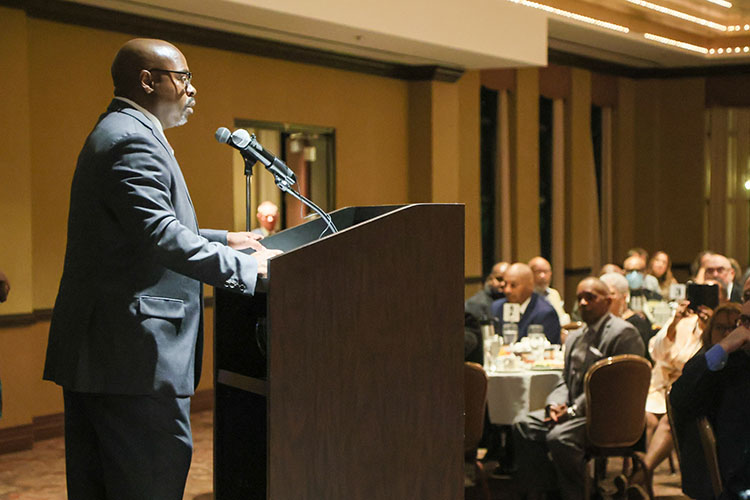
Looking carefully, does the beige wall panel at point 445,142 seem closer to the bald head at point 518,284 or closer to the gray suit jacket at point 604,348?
the bald head at point 518,284

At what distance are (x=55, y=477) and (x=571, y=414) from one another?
2995 millimetres

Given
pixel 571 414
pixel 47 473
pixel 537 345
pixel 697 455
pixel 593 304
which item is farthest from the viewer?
pixel 537 345

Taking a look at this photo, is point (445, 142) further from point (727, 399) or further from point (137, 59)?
point (137, 59)

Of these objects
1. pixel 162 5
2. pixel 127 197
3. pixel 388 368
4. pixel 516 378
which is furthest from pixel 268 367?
pixel 162 5

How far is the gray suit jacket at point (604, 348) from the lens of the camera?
5.16 meters

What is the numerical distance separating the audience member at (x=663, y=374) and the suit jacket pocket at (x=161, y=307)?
11.8 feet

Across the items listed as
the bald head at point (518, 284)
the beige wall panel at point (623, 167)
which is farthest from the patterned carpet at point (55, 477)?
the beige wall panel at point (623, 167)

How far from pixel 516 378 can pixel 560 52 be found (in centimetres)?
733

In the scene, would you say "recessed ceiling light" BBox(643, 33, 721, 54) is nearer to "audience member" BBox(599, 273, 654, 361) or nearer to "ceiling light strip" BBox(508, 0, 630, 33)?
"ceiling light strip" BBox(508, 0, 630, 33)

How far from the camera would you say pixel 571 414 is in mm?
5176

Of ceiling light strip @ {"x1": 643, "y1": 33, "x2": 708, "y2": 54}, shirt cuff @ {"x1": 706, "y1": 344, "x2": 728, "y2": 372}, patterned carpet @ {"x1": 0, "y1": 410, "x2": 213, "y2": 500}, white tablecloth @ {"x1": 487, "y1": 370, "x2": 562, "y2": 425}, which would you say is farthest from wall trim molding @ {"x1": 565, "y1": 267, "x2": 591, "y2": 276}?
shirt cuff @ {"x1": 706, "y1": 344, "x2": 728, "y2": 372}

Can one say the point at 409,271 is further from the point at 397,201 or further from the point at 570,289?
the point at 570,289

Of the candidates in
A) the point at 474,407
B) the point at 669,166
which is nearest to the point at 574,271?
the point at 669,166

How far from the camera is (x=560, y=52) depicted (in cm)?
1209
